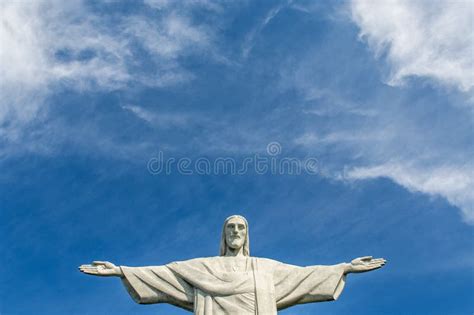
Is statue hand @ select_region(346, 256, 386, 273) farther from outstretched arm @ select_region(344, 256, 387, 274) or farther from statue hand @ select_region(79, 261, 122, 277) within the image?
statue hand @ select_region(79, 261, 122, 277)

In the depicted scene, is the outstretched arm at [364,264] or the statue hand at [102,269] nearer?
the statue hand at [102,269]

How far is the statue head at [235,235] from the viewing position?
26.1 meters

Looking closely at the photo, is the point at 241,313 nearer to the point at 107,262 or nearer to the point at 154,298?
the point at 154,298

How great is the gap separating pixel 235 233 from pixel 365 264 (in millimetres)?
4306

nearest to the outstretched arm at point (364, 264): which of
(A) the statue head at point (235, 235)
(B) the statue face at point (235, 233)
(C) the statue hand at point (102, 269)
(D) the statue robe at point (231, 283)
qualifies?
(D) the statue robe at point (231, 283)

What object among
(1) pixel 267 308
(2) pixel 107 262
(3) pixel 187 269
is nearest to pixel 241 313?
(1) pixel 267 308

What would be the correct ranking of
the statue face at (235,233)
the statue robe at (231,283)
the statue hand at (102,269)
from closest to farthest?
the statue robe at (231,283) → the statue hand at (102,269) → the statue face at (235,233)

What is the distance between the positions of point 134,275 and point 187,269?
1.70 m

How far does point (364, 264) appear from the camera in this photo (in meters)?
25.5

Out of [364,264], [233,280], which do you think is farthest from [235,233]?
[364,264]

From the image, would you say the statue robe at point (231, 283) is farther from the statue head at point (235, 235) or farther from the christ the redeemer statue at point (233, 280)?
the statue head at point (235, 235)

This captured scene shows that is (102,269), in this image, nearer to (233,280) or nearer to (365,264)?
(233,280)

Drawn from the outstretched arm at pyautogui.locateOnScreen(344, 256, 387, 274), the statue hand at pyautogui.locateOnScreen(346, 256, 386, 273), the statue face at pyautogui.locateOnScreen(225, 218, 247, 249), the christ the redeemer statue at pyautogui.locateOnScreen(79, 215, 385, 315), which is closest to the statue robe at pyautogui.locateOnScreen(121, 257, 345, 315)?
the christ the redeemer statue at pyautogui.locateOnScreen(79, 215, 385, 315)

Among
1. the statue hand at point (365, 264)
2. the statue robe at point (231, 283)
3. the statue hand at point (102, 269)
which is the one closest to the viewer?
the statue robe at point (231, 283)
